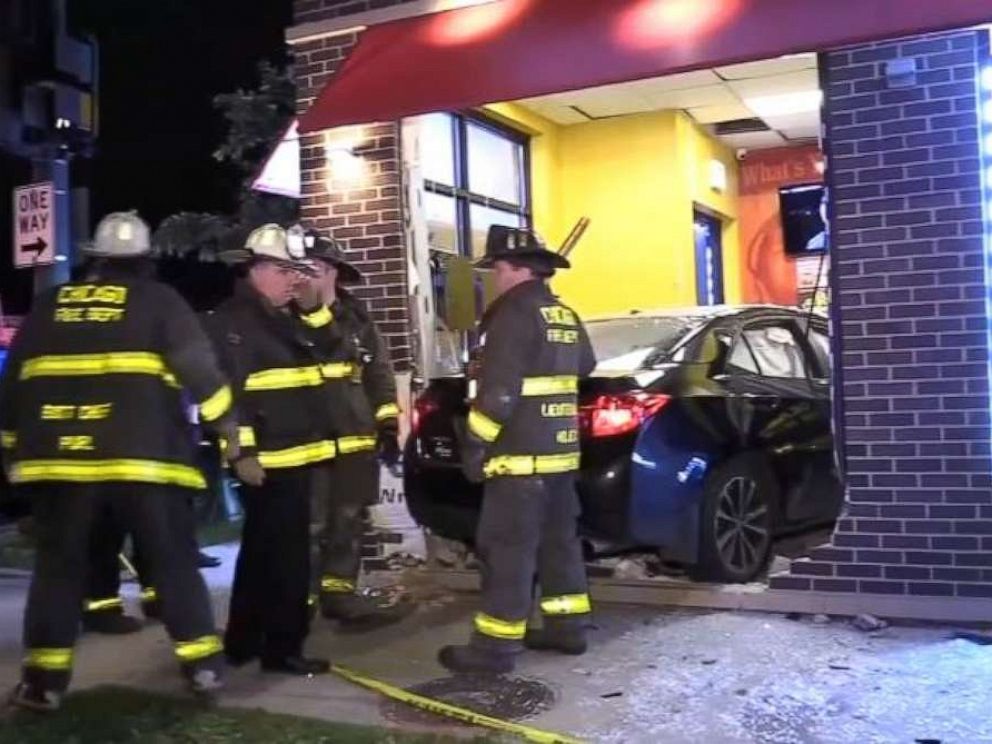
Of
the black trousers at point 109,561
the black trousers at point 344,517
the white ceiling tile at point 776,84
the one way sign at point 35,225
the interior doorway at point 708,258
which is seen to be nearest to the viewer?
the black trousers at point 109,561

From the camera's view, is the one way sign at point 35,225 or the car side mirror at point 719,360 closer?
the car side mirror at point 719,360

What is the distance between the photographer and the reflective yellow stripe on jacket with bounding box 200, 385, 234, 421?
5.16 meters

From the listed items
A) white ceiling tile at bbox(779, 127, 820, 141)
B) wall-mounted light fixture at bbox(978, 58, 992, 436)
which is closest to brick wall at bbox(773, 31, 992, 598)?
wall-mounted light fixture at bbox(978, 58, 992, 436)

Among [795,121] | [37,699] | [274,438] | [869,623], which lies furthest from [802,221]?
[795,121]

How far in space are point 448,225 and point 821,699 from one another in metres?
5.87

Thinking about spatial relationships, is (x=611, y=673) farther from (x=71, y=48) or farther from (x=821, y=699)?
(x=71, y=48)

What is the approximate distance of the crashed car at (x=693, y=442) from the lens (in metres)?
6.50

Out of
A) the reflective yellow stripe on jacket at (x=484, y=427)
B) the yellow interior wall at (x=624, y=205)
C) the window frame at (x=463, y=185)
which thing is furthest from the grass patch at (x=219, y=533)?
the reflective yellow stripe on jacket at (x=484, y=427)

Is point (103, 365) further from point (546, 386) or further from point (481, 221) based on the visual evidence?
point (481, 221)

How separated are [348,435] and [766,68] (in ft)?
17.7

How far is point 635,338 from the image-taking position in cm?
753

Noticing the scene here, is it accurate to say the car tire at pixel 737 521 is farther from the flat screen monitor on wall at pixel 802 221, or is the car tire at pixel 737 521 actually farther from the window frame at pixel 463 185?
the window frame at pixel 463 185

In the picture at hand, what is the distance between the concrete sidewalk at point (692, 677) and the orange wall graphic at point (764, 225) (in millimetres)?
8055

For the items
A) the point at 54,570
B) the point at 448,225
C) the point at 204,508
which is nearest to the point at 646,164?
the point at 448,225
